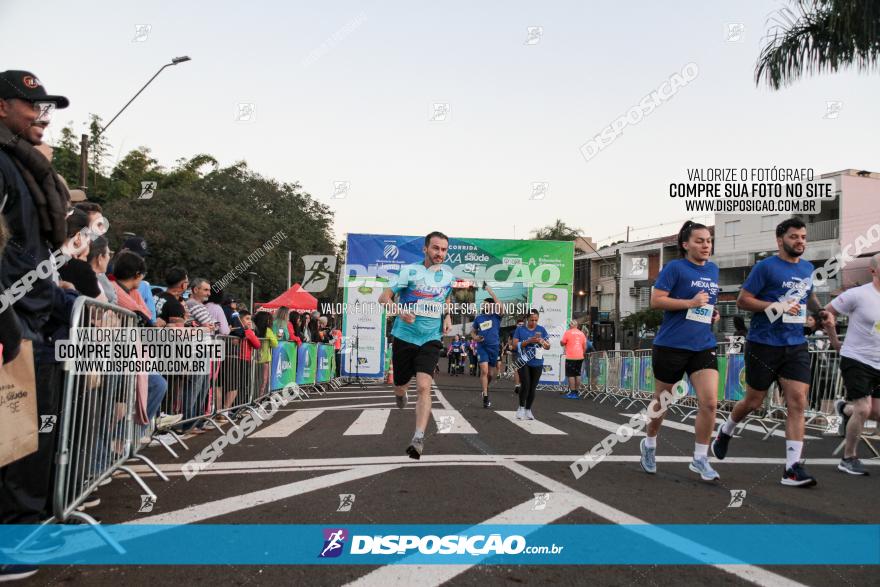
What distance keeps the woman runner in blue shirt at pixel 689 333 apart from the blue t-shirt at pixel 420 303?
7.00 feet

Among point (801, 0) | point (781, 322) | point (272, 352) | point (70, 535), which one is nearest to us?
point (70, 535)

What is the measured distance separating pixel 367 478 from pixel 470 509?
135 cm

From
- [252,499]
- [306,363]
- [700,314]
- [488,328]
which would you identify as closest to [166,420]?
[252,499]

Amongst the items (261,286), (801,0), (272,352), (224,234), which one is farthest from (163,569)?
(261,286)

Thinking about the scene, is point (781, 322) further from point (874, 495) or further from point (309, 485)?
point (309, 485)

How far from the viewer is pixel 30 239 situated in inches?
140

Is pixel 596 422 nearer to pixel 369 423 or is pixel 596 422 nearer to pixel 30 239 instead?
pixel 369 423

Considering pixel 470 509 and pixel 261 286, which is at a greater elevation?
pixel 261 286

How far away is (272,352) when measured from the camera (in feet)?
42.7

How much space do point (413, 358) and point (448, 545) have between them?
12.0ft

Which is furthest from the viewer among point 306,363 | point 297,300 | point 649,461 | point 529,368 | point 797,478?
point 297,300

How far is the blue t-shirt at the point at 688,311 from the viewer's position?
245 inches

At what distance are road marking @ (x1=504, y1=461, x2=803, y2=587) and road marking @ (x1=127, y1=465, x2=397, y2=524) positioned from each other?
1395 millimetres

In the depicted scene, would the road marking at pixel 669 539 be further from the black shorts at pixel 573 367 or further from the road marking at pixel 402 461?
the black shorts at pixel 573 367
